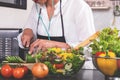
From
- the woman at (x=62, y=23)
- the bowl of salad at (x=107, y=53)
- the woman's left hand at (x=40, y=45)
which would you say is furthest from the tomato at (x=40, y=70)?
the woman at (x=62, y=23)

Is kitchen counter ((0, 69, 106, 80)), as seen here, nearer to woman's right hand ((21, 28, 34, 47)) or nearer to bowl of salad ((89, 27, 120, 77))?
bowl of salad ((89, 27, 120, 77))

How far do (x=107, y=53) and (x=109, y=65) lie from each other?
44mm

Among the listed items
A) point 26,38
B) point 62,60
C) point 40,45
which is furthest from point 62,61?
point 26,38

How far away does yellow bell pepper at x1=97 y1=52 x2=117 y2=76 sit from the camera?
0.83 meters

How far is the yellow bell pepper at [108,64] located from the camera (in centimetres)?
83

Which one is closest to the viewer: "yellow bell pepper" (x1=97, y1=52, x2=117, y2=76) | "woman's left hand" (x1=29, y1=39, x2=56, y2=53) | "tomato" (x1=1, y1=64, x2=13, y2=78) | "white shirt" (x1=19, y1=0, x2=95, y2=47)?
"yellow bell pepper" (x1=97, y1=52, x2=117, y2=76)

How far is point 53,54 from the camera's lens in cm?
99

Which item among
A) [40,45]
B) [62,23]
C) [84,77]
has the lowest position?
[84,77]

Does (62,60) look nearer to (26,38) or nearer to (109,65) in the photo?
(109,65)

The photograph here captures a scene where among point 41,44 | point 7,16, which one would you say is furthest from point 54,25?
point 7,16

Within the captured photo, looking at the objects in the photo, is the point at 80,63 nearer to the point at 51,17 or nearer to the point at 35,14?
the point at 51,17

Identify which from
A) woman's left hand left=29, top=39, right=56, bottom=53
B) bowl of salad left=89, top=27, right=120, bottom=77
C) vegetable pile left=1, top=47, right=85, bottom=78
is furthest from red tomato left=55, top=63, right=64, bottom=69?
woman's left hand left=29, top=39, right=56, bottom=53

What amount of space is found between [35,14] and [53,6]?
6.5 inches

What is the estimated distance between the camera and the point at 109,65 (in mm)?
833
